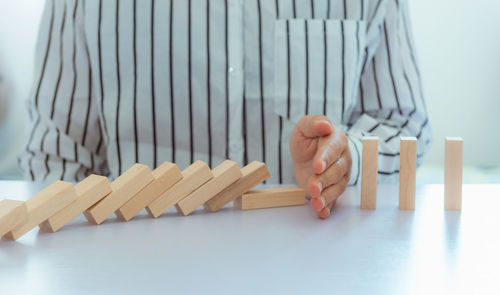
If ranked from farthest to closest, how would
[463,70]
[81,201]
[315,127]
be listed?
[463,70] < [315,127] < [81,201]

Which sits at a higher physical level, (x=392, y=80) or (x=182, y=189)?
(x=392, y=80)

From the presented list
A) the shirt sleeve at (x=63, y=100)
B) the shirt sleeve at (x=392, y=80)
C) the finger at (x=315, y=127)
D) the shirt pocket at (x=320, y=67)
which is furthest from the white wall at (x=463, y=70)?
the finger at (x=315, y=127)

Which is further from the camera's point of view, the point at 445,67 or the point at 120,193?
the point at 445,67

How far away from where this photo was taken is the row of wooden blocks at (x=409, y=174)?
693 millimetres

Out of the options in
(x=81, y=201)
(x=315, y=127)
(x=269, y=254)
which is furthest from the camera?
(x=315, y=127)

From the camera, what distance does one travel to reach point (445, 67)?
2.09 m

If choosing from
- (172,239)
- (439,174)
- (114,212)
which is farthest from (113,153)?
(439,174)

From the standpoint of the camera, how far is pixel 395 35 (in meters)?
1.24

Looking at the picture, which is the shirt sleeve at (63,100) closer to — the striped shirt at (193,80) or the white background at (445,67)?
the striped shirt at (193,80)

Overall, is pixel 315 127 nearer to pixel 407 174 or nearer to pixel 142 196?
pixel 407 174

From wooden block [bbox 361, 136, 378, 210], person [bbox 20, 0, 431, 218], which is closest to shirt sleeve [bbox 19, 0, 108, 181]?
person [bbox 20, 0, 431, 218]

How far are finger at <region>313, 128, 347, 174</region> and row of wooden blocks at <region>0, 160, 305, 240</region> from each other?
62 millimetres

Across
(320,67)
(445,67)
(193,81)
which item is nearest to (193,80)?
(193,81)

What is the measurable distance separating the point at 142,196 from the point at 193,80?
0.56m
